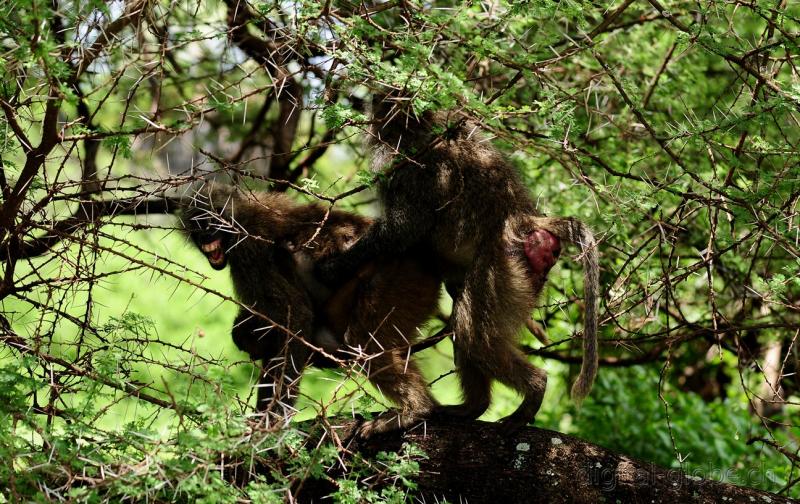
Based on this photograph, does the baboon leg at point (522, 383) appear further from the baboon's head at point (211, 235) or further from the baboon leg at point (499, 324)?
the baboon's head at point (211, 235)

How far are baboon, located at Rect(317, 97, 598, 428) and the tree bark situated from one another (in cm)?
18

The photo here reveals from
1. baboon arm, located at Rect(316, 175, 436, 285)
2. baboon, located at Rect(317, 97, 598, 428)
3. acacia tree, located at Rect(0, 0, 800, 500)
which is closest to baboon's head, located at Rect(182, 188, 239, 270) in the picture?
acacia tree, located at Rect(0, 0, 800, 500)

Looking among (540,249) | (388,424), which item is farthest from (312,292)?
(540,249)

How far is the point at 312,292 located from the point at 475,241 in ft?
3.37

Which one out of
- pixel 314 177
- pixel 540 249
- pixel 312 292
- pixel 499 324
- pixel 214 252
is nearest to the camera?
pixel 499 324

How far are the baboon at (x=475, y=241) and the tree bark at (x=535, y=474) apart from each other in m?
0.18

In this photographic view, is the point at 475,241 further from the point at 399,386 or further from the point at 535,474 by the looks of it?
the point at 535,474

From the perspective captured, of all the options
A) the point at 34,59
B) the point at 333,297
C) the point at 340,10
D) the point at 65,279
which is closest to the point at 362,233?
the point at 333,297

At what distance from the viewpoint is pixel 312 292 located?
487cm

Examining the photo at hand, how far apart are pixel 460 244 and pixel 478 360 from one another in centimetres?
58

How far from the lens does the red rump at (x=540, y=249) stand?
4273 millimetres

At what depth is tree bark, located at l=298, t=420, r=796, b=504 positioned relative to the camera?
390cm

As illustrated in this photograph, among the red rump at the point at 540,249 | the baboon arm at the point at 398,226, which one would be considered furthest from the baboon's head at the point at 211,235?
the red rump at the point at 540,249

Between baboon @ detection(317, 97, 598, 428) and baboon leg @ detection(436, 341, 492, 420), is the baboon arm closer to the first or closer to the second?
baboon @ detection(317, 97, 598, 428)
